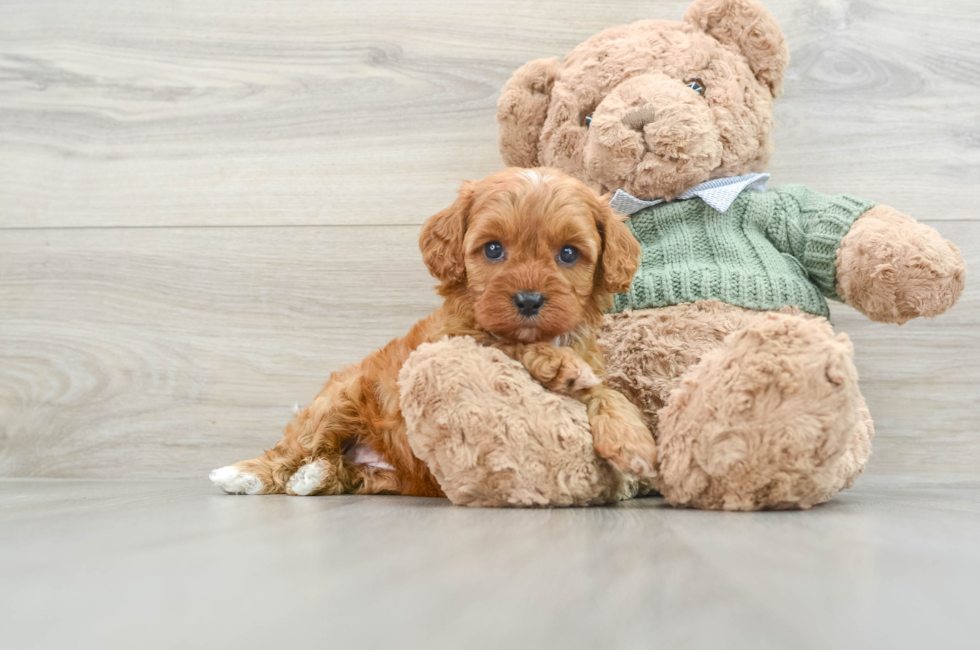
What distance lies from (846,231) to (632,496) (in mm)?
480

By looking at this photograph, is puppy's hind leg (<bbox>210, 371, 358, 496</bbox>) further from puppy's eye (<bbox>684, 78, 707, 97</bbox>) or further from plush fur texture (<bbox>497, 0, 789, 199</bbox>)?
puppy's eye (<bbox>684, 78, 707, 97</bbox>)

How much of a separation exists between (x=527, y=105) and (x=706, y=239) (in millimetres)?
364

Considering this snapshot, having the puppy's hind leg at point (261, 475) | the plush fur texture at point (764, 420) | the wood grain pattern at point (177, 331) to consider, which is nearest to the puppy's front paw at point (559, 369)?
the plush fur texture at point (764, 420)

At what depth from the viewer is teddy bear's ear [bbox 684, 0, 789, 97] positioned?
113 centimetres

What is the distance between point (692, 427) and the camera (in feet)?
2.69

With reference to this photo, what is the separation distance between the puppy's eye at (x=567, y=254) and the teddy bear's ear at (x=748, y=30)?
0.51m

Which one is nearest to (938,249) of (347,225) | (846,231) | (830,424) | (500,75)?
(846,231)

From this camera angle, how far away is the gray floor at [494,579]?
41 centimetres

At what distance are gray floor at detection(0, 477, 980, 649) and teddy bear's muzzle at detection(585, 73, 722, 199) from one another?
1.57ft

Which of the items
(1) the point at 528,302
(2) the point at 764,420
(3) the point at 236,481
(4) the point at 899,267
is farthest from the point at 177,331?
(4) the point at 899,267

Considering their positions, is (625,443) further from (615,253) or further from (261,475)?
(261,475)

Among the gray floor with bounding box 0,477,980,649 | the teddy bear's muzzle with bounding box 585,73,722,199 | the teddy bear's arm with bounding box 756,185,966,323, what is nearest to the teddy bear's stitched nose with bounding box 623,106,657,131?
the teddy bear's muzzle with bounding box 585,73,722,199

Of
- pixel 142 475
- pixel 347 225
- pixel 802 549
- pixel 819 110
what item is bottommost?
pixel 142 475

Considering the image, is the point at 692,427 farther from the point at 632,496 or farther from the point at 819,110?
the point at 819,110
